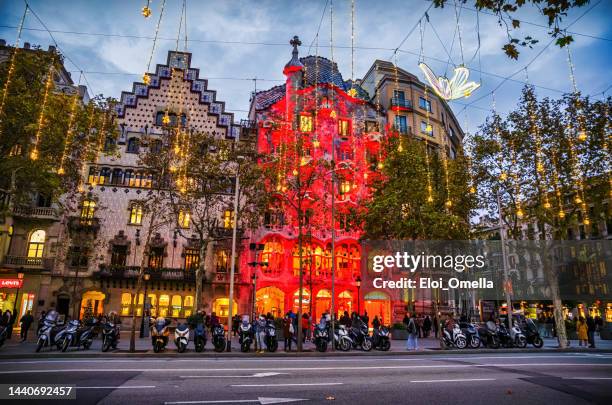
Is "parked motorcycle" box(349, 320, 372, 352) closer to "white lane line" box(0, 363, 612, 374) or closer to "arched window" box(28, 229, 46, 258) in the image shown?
"white lane line" box(0, 363, 612, 374)

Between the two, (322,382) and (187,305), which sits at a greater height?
(187,305)

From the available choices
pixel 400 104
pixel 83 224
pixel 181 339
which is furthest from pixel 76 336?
pixel 400 104

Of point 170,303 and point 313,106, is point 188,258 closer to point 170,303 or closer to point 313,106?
point 170,303

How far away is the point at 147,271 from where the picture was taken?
33938 mm

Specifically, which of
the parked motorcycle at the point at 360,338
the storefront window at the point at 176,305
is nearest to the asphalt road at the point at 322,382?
the parked motorcycle at the point at 360,338

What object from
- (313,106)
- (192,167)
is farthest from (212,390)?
(313,106)

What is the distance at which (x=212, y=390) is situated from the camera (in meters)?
8.51

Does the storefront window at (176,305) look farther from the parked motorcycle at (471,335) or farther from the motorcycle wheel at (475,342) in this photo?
the motorcycle wheel at (475,342)

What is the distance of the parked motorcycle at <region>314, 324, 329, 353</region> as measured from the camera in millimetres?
19328

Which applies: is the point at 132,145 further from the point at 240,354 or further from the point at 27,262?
the point at 240,354

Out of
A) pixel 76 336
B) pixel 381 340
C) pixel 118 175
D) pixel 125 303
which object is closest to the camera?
pixel 76 336

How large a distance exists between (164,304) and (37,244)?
1203 centimetres

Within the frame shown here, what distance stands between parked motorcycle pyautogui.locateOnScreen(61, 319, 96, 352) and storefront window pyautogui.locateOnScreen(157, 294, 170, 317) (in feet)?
51.9

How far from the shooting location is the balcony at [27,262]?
31697 mm
